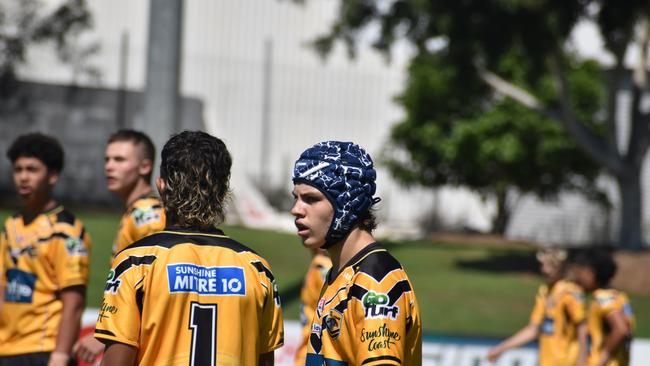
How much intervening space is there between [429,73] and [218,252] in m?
26.5

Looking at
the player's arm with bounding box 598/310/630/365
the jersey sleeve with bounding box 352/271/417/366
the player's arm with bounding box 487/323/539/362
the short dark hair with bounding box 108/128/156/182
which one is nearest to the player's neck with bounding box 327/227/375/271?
the jersey sleeve with bounding box 352/271/417/366

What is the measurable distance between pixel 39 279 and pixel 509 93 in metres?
17.7

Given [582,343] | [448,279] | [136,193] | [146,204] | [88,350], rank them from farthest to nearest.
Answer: [448,279], [582,343], [136,193], [146,204], [88,350]

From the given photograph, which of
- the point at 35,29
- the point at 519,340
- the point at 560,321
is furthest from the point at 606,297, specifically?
the point at 35,29

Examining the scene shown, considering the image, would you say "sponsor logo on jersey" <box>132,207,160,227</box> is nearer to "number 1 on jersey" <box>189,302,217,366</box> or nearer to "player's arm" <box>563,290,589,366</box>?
"number 1 on jersey" <box>189,302,217,366</box>

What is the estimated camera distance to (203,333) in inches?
150

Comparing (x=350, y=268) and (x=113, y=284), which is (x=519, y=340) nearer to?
(x=350, y=268)

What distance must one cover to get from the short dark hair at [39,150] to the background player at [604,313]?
367 centimetres

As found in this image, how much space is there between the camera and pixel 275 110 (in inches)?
1268

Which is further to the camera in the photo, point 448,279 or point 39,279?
point 448,279

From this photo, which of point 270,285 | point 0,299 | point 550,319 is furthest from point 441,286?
point 270,285

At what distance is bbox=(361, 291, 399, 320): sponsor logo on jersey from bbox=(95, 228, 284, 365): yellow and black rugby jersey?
21.5 inches

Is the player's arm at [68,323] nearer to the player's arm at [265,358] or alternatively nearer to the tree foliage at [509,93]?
the player's arm at [265,358]

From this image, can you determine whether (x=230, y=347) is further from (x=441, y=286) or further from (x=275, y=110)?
(x=275, y=110)
